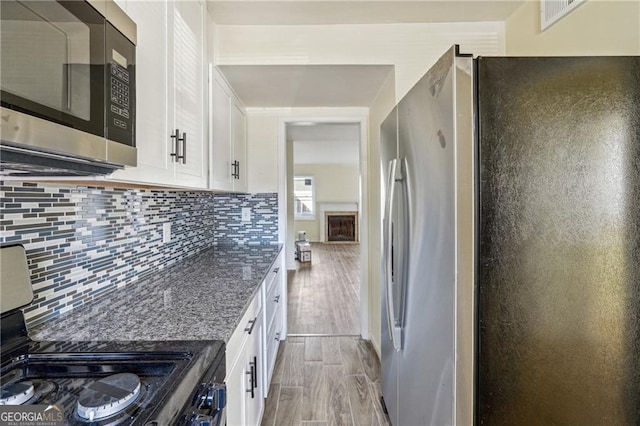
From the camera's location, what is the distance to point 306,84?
2432 millimetres

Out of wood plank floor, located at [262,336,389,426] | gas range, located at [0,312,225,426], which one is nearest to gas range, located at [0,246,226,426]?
gas range, located at [0,312,225,426]

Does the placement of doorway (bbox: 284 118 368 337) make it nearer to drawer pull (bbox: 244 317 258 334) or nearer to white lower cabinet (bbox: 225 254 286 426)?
white lower cabinet (bbox: 225 254 286 426)

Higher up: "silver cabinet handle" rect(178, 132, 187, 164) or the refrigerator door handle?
"silver cabinet handle" rect(178, 132, 187, 164)

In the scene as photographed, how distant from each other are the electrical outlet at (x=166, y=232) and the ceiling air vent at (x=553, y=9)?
2.35m

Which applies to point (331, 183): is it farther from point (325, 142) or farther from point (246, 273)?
point (246, 273)

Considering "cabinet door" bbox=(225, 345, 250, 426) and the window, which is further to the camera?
the window

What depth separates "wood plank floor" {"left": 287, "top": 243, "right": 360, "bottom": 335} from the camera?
133 inches

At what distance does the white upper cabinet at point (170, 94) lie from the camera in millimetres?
1109

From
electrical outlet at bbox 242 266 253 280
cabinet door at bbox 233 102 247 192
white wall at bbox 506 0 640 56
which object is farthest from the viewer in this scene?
cabinet door at bbox 233 102 247 192

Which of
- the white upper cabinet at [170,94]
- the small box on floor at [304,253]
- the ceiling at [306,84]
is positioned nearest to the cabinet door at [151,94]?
the white upper cabinet at [170,94]

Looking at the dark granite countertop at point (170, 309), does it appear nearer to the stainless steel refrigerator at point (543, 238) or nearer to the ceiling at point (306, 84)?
the stainless steel refrigerator at point (543, 238)

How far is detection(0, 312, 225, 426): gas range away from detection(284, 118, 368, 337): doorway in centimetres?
229

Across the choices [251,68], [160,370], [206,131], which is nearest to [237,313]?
[160,370]

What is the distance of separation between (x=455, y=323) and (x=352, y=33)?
1828 millimetres
